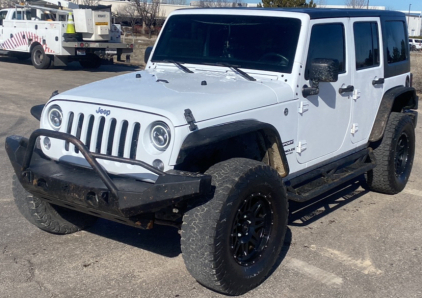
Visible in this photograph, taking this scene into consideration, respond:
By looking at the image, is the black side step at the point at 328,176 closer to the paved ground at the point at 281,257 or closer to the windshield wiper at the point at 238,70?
the paved ground at the point at 281,257

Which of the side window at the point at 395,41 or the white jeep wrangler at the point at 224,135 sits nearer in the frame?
the white jeep wrangler at the point at 224,135

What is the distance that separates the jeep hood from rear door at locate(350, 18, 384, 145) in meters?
1.30

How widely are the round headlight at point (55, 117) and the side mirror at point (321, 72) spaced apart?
2003mm

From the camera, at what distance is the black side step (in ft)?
15.9

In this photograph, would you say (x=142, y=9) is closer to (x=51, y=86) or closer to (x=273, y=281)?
(x=51, y=86)

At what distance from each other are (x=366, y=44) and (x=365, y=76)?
362 millimetres

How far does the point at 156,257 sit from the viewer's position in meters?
4.63

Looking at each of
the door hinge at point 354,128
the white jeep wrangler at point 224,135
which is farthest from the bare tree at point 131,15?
the door hinge at point 354,128

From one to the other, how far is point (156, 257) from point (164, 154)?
120cm

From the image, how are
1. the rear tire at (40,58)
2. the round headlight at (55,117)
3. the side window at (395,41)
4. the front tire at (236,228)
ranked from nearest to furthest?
the front tire at (236,228)
the round headlight at (55,117)
the side window at (395,41)
the rear tire at (40,58)

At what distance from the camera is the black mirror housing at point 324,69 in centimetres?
468

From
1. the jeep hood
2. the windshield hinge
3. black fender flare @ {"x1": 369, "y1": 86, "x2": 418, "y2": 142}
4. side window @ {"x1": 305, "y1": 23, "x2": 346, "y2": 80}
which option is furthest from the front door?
the windshield hinge

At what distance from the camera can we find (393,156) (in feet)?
20.6

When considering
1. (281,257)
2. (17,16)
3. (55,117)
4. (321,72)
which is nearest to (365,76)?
(321,72)
